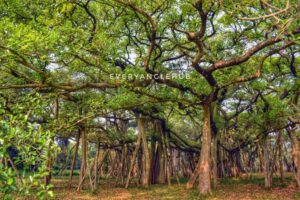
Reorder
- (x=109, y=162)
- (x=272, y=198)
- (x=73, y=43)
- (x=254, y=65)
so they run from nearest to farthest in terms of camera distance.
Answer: (x=73, y=43) → (x=272, y=198) → (x=254, y=65) → (x=109, y=162)

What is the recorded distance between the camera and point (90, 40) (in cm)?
859

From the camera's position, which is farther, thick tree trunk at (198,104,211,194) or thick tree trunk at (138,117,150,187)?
thick tree trunk at (138,117,150,187)

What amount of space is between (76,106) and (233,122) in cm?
A: 1167

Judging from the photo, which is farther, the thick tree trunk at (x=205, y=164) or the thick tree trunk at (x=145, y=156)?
the thick tree trunk at (x=145, y=156)

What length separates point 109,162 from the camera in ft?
97.1

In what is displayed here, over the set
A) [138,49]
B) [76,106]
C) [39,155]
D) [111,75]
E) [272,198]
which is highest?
[138,49]

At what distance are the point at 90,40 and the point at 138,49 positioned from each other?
3106 millimetres

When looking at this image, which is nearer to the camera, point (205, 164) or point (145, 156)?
point (205, 164)

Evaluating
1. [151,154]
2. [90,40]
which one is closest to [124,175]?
[151,154]

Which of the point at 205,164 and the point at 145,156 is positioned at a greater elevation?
the point at 145,156

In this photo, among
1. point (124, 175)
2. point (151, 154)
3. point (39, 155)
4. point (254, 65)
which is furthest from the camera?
point (124, 175)

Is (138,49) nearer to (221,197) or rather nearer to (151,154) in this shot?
(221,197)

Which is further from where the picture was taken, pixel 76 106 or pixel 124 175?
pixel 124 175

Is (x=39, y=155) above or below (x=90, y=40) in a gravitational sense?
below
